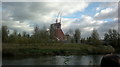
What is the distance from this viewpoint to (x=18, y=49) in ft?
77.4

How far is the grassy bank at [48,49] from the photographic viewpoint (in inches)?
859

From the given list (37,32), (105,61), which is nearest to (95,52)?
(37,32)

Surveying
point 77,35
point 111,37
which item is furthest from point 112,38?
point 77,35

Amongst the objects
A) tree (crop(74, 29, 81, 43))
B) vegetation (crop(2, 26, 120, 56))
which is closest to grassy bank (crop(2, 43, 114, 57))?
vegetation (crop(2, 26, 120, 56))

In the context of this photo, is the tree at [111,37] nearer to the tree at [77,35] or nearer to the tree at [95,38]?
the tree at [95,38]

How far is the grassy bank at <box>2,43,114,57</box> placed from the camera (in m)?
21.8

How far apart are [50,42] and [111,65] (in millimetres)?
27955

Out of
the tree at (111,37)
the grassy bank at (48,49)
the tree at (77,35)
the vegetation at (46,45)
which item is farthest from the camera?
the tree at (77,35)

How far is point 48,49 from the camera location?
26.7 metres

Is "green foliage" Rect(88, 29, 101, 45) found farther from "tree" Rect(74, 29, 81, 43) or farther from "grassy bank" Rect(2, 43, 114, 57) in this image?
"tree" Rect(74, 29, 81, 43)

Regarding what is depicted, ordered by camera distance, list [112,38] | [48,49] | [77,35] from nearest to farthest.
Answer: [48,49]
[112,38]
[77,35]

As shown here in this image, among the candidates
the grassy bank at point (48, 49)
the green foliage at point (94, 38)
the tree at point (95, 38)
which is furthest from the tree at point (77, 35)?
the grassy bank at point (48, 49)

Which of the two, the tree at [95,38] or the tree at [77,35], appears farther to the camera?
the tree at [77,35]

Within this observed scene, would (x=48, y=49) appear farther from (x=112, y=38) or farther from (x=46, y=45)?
(x=112, y=38)
